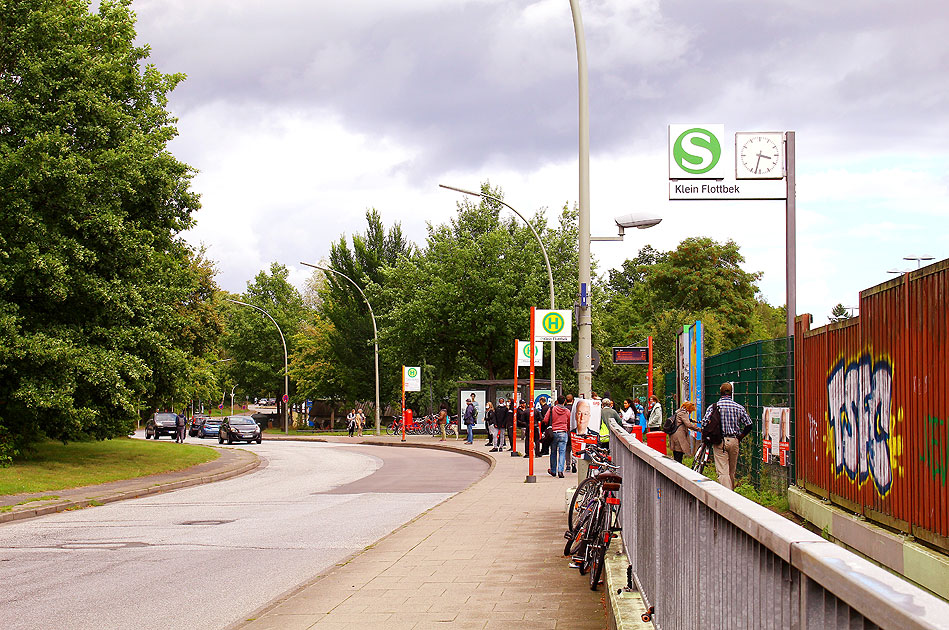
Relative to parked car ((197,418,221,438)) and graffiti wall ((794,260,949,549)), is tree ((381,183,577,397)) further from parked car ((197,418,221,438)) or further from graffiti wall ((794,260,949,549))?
graffiti wall ((794,260,949,549))

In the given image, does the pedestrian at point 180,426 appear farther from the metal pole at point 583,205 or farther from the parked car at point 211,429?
the metal pole at point 583,205

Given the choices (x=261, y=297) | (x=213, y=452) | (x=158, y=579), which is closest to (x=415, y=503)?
(x=158, y=579)

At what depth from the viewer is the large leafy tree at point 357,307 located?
69688 mm

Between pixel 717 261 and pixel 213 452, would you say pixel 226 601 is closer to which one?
pixel 213 452

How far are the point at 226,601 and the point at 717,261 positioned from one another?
64336 millimetres

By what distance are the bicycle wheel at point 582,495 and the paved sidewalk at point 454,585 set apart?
50 centimetres

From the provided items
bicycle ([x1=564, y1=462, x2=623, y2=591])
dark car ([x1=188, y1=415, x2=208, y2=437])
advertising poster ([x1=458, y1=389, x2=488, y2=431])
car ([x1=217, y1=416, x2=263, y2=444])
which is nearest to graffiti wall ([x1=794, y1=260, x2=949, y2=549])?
bicycle ([x1=564, y1=462, x2=623, y2=591])

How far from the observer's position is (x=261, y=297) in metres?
102

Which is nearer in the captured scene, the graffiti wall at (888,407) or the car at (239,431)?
the graffiti wall at (888,407)

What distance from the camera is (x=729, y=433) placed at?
14.8m

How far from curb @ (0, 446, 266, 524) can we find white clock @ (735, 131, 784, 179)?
1352cm

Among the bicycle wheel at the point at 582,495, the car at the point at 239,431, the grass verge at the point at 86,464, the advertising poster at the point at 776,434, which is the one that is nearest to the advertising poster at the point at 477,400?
the car at the point at 239,431

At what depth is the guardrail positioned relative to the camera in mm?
1576

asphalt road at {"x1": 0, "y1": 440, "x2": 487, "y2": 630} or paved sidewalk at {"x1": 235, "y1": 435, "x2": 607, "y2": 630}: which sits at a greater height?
paved sidewalk at {"x1": 235, "y1": 435, "x2": 607, "y2": 630}
